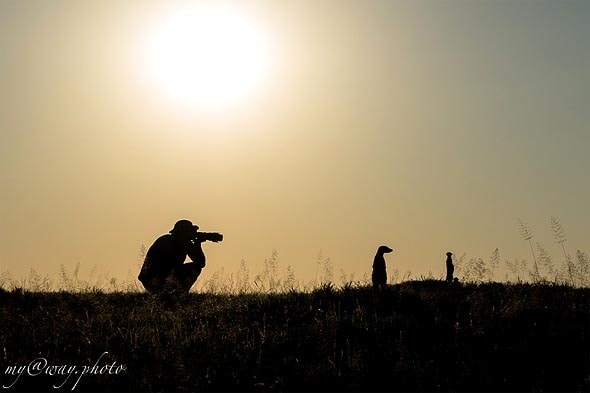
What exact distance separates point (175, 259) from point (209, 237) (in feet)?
5.27

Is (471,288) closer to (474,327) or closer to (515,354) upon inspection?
(474,327)

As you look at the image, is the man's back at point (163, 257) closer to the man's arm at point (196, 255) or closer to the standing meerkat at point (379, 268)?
the man's arm at point (196, 255)

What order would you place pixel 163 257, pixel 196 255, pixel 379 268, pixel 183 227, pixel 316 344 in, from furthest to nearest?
1. pixel 379 268
2. pixel 183 227
3. pixel 196 255
4. pixel 163 257
5. pixel 316 344

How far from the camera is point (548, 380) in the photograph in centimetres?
777

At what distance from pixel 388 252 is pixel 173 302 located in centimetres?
929

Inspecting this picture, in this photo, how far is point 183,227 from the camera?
1902 cm

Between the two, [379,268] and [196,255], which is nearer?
[196,255]

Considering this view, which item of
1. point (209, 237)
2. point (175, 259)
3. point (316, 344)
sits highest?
point (209, 237)

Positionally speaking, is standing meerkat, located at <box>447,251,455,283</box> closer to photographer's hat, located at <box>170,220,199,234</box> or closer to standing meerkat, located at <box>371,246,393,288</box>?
standing meerkat, located at <box>371,246,393,288</box>

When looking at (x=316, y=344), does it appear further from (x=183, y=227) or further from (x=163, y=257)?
(x=183, y=227)

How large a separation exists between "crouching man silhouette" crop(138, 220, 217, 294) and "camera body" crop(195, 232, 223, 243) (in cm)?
10

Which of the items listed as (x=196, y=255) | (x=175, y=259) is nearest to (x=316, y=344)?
(x=175, y=259)

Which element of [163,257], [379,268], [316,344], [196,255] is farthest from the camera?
[379,268]

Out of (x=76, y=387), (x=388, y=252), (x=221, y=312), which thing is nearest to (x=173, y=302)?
(x=221, y=312)
